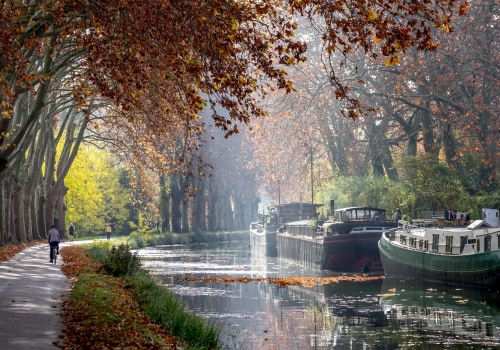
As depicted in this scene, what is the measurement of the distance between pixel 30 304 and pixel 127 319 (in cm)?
461

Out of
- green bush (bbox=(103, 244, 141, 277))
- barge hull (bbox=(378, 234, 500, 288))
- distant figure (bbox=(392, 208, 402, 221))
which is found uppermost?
distant figure (bbox=(392, 208, 402, 221))

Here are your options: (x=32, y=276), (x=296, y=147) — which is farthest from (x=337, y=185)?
(x=32, y=276)

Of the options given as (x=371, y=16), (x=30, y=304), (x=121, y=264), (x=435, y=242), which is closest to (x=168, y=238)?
(x=435, y=242)

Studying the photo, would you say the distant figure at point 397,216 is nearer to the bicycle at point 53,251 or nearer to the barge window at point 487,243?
the barge window at point 487,243

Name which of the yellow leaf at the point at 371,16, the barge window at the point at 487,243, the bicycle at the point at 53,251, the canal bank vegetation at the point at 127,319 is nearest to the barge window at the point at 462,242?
the barge window at the point at 487,243

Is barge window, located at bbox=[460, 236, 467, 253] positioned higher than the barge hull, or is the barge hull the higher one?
barge window, located at bbox=[460, 236, 467, 253]

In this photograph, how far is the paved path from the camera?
15641mm

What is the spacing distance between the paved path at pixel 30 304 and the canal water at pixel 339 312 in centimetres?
478

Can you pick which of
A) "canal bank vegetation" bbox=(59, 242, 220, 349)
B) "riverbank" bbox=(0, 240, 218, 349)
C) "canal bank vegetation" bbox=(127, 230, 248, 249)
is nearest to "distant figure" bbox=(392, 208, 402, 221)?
"canal bank vegetation" bbox=(127, 230, 248, 249)

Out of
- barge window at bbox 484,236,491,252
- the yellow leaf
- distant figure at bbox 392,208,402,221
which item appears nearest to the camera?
the yellow leaf

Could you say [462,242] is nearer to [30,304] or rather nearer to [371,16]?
[30,304]

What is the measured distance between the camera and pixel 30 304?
21.6 metres

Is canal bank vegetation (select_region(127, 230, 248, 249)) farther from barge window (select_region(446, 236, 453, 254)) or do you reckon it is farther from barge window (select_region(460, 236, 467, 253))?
barge window (select_region(460, 236, 467, 253))

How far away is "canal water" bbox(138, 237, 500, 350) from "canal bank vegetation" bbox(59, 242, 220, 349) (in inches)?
93.0
